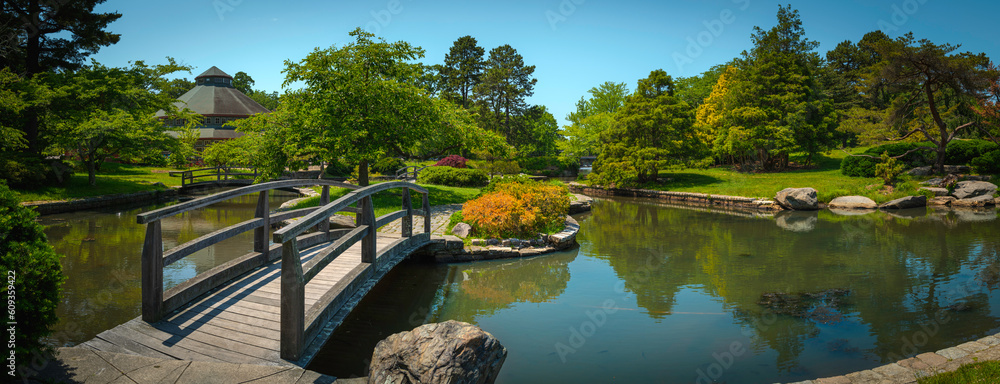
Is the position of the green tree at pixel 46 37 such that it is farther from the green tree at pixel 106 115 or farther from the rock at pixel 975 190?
the rock at pixel 975 190

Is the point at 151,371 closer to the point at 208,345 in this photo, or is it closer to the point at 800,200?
the point at 208,345

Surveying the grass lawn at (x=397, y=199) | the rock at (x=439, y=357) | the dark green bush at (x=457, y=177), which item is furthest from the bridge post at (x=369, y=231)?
the dark green bush at (x=457, y=177)

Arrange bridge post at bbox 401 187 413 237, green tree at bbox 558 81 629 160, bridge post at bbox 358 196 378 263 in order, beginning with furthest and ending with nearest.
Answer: green tree at bbox 558 81 629 160
bridge post at bbox 401 187 413 237
bridge post at bbox 358 196 378 263

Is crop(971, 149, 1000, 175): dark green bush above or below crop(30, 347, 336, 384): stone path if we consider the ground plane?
above

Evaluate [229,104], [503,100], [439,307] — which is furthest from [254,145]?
[229,104]

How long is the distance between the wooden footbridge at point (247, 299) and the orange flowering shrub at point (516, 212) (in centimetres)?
572

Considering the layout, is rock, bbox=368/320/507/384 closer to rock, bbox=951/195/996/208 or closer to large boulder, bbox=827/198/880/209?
large boulder, bbox=827/198/880/209

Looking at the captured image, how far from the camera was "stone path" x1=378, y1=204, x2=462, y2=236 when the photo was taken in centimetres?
1322

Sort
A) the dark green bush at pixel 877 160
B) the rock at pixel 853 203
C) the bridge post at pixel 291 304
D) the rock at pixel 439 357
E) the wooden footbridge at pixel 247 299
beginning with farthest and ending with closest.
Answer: the dark green bush at pixel 877 160 → the rock at pixel 853 203 → the wooden footbridge at pixel 247 299 → the bridge post at pixel 291 304 → the rock at pixel 439 357

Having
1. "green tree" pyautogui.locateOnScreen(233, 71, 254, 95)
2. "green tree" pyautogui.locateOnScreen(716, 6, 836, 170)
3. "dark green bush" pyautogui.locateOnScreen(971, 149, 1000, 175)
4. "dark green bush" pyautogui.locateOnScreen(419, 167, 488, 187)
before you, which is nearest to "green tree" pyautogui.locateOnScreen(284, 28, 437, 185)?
"dark green bush" pyautogui.locateOnScreen(419, 167, 488, 187)

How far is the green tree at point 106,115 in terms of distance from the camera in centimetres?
2234

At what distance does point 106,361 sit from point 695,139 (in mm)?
31217

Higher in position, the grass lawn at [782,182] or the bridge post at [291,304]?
the grass lawn at [782,182]

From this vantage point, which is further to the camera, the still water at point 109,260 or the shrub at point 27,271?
the still water at point 109,260
